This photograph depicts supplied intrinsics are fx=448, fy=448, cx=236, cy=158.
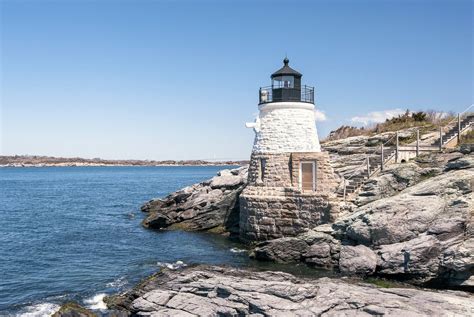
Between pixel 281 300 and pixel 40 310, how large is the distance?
945 cm

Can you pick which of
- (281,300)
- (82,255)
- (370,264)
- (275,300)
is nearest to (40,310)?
(82,255)

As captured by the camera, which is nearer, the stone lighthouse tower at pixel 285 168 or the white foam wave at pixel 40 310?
the white foam wave at pixel 40 310

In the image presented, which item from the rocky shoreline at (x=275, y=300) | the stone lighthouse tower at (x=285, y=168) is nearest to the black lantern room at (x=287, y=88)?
the stone lighthouse tower at (x=285, y=168)

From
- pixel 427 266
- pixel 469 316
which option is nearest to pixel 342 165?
pixel 427 266

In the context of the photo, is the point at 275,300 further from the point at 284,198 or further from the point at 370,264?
the point at 284,198

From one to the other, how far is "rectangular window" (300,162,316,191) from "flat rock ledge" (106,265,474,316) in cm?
960

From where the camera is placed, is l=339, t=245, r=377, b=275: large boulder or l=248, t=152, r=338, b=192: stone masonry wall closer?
l=339, t=245, r=377, b=275: large boulder

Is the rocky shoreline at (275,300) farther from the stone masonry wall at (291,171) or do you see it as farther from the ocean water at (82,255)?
the stone masonry wall at (291,171)

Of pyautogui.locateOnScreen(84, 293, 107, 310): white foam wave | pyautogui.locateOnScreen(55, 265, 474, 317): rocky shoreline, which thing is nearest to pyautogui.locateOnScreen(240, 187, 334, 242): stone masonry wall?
pyautogui.locateOnScreen(55, 265, 474, 317): rocky shoreline

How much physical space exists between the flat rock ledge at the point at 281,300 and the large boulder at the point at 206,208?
44.5 ft

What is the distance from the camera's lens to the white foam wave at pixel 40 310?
16.4 m

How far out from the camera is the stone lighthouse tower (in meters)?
24.5

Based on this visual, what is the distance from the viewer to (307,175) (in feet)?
83.0

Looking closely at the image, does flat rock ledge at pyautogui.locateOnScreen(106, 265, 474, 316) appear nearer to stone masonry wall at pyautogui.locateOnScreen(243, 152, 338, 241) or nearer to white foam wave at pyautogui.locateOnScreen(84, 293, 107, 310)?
white foam wave at pyautogui.locateOnScreen(84, 293, 107, 310)
